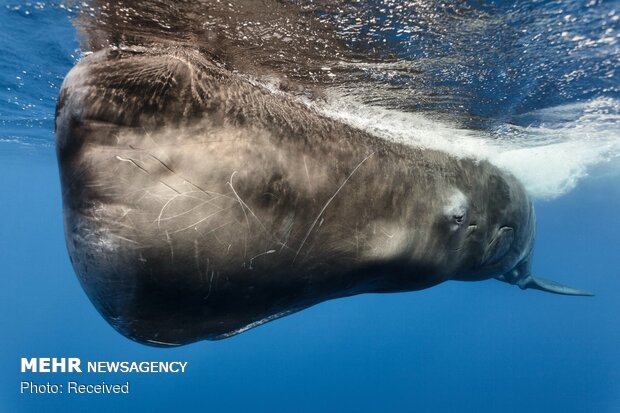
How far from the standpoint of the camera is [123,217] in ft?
6.76

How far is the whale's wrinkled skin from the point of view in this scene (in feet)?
6.88

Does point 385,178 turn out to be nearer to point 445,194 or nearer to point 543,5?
point 445,194

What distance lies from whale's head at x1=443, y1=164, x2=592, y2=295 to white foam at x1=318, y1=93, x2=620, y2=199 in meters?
0.55

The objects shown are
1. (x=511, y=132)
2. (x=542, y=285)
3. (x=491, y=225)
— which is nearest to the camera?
(x=491, y=225)

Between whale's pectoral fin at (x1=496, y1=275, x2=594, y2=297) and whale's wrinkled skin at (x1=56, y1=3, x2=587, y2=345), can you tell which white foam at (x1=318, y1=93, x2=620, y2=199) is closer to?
whale's wrinkled skin at (x1=56, y1=3, x2=587, y2=345)

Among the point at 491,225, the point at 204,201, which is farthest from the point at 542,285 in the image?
the point at 204,201

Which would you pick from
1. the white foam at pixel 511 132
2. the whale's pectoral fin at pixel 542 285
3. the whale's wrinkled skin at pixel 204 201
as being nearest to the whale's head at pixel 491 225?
the white foam at pixel 511 132

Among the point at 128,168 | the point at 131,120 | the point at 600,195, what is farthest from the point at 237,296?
the point at 600,195

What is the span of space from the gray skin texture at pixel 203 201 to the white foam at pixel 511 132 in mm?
1127

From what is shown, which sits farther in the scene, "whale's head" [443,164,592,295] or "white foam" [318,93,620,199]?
"white foam" [318,93,620,199]

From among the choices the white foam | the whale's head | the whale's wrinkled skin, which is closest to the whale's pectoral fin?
the whale's head

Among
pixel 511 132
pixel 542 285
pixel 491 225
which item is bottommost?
pixel 542 285

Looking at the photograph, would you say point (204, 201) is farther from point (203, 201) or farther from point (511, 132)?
point (511, 132)

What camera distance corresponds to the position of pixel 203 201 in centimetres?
219
